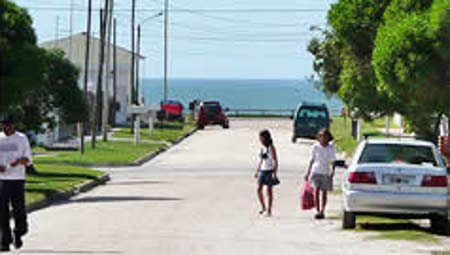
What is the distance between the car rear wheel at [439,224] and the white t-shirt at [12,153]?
20.4 ft

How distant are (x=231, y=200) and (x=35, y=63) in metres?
6.20

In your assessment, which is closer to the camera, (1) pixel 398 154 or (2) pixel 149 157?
(1) pixel 398 154

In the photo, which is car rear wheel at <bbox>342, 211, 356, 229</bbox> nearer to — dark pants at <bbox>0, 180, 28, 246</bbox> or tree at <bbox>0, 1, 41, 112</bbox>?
dark pants at <bbox>0, 180, 28, 246</bbox>

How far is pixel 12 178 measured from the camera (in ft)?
48.6

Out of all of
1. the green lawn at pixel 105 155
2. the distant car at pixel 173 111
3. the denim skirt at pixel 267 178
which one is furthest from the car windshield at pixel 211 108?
the denim skirt at pixel 267 178

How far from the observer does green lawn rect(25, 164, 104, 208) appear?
24.4 meters

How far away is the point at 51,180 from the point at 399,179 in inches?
546

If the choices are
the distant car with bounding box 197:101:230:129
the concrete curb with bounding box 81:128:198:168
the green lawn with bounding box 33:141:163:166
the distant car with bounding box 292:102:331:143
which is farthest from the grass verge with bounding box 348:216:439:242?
the distant car with bounding box 197:101:230:129

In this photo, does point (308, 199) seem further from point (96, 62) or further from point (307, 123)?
point (96, 62)

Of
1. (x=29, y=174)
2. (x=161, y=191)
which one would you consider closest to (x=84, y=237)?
(x=161, y=191)

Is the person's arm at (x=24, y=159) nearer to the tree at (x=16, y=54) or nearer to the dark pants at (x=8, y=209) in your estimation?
the dark pants at (x=8, y=209)

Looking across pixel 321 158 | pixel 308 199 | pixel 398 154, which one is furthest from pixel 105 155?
pixel 398 154

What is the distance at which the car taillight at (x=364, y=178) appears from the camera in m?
17.2

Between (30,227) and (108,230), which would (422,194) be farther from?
(30,227)
